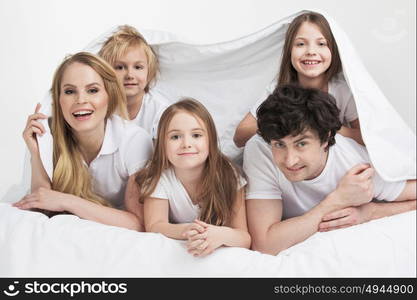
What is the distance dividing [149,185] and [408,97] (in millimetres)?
928

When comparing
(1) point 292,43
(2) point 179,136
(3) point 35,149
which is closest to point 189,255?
(2) point 179,136

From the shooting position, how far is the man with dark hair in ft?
5.17

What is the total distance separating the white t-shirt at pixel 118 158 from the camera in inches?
71.7

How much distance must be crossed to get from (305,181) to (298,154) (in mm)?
122

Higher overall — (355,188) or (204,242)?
(355,188)

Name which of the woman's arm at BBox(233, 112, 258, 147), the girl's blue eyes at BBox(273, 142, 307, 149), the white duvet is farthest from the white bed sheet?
the woman's arm at BBox(233, 112, 258, 147)

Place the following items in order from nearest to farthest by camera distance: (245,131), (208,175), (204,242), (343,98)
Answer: (204,242) → (208,175) → (343,98) → (245,131)

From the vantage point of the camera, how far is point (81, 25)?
2.58 m

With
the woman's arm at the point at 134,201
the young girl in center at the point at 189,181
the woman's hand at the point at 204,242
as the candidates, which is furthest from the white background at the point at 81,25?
the woman's hand at the point at 204,242

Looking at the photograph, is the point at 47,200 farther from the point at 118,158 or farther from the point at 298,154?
the point at 298,154

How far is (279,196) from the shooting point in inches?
66.9

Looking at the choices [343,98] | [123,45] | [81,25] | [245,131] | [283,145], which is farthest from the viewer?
[81,25]

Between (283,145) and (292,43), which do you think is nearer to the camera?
(283,145)

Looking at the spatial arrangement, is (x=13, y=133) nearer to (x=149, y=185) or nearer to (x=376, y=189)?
(x=149, y=185)
